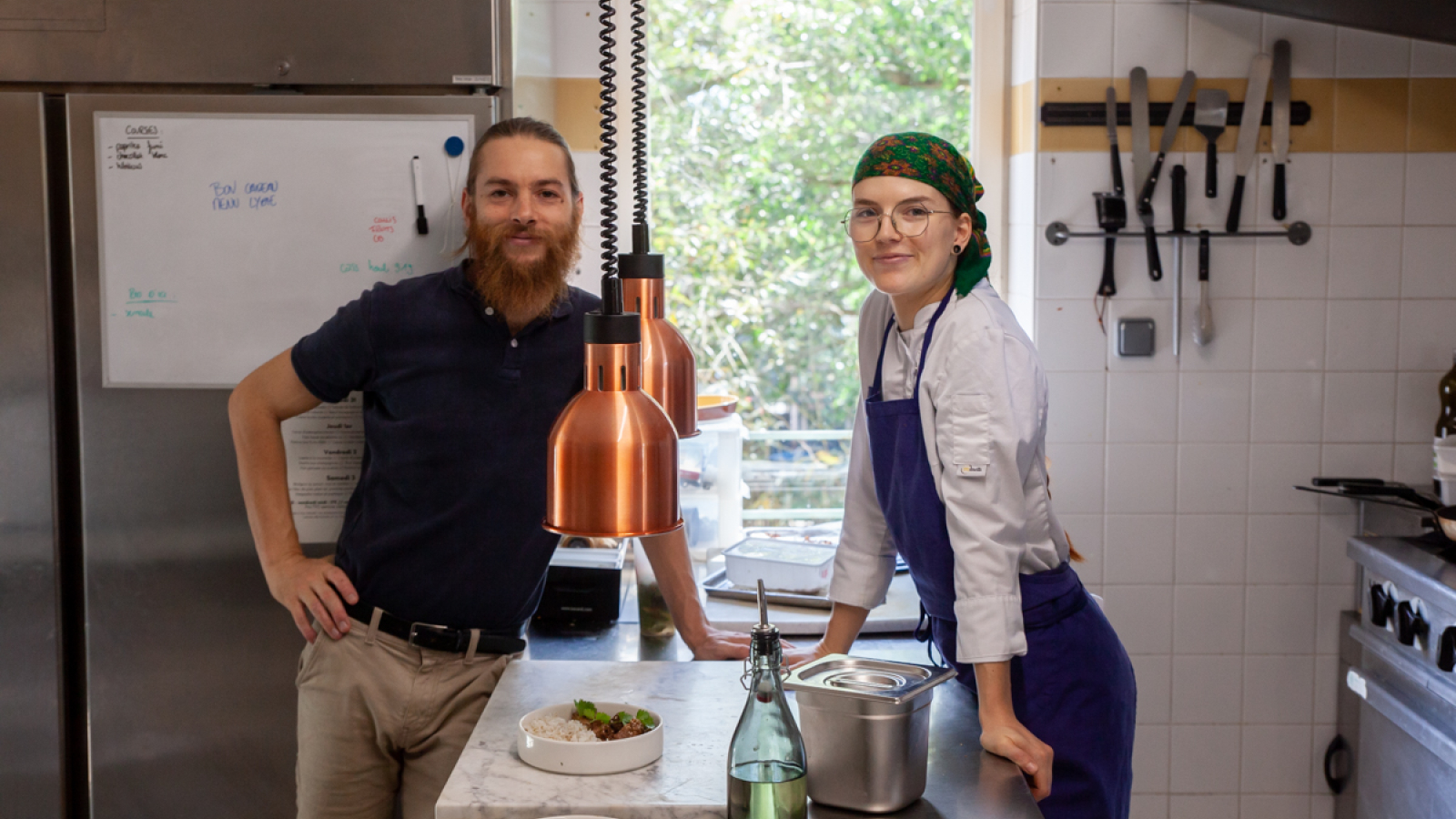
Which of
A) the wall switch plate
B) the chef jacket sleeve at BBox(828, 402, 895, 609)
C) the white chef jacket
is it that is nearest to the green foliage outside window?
the wall switch plate

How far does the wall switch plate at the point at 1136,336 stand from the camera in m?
2.69

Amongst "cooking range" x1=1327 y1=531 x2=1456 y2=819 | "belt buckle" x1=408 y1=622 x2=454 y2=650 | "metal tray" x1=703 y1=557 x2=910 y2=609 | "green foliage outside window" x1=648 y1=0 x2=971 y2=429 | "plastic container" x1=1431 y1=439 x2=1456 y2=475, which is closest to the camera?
"belt buckle" x1=408 y1=622 x2=454 y2=650

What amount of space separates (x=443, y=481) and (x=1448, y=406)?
2250 mm

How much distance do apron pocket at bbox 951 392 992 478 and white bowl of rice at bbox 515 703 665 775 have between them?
535 millimetres

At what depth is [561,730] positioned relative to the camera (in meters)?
1.41

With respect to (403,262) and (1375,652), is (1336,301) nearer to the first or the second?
(1375,652)

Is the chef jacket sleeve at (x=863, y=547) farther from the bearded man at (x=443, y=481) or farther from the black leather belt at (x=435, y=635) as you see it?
the black leather belt at (x=435, y=635)

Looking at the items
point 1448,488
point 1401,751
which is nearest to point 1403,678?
point 1401,751

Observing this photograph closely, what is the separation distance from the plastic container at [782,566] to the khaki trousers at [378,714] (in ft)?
2.03

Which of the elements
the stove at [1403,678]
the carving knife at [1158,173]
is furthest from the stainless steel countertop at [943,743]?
the carving knife at [1158,173]

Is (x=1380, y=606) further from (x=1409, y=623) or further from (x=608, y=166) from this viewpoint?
(x=608, y=166)

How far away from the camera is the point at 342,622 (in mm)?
1907

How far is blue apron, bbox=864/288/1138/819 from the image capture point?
1.68m

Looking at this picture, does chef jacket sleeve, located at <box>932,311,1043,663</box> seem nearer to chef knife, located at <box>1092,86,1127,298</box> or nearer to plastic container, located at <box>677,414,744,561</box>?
plastic container, located at <box>677,414,744,561</box>
